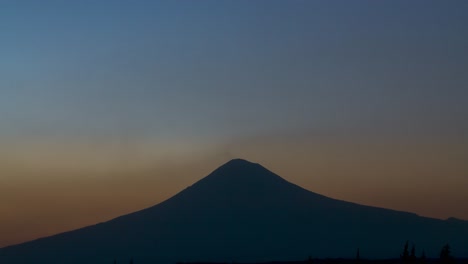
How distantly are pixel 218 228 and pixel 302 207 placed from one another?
48.8 ft

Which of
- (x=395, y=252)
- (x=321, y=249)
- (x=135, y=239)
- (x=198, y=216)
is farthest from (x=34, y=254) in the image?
(x=395, y=252)

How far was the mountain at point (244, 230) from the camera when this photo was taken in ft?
447

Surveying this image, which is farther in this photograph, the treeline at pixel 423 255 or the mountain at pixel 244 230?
the mountain at pixel 244 230

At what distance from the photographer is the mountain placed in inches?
5369

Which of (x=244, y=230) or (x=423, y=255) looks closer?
(x=423, y=255)

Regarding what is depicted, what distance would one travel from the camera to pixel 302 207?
15450 centimetres

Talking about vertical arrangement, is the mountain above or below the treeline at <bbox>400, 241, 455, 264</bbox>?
above

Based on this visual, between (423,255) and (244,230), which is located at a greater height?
(244,230)

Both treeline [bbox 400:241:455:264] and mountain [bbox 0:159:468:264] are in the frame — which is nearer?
treeline [bbox 400:241:455:264]

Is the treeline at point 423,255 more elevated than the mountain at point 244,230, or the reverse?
the mountain at point 244,230

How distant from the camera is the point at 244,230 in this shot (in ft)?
478

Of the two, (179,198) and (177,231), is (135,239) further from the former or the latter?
(179,198)

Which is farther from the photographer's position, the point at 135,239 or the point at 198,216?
the point at 198,216

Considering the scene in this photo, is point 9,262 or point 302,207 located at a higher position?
point 302,207
